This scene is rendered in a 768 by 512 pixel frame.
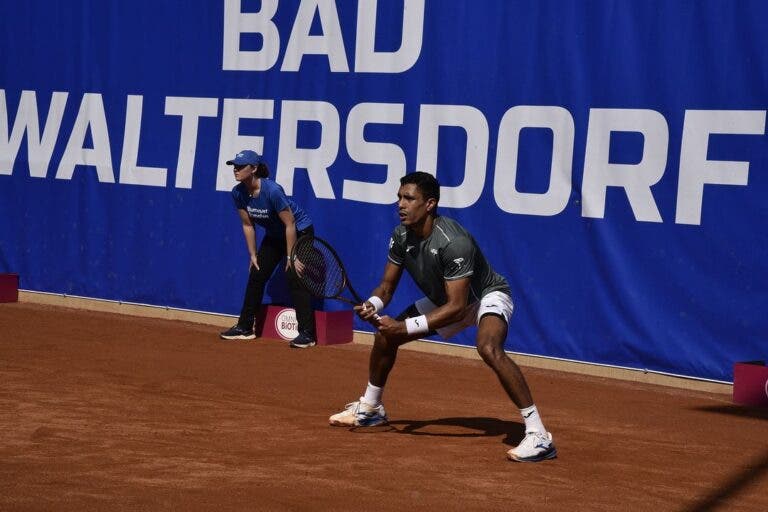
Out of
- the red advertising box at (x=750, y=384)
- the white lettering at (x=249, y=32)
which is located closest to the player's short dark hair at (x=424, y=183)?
the red advertising box at (x=750, y=384)

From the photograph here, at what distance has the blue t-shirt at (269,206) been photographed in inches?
421

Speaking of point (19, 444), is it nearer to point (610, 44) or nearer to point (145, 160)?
point (610, 44)

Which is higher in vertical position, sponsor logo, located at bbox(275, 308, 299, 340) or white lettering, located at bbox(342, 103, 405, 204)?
white lettering, located at bbox(342, 103, 405, 204)

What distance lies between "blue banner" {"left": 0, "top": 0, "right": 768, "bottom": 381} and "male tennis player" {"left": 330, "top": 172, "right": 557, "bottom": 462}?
9.54ft

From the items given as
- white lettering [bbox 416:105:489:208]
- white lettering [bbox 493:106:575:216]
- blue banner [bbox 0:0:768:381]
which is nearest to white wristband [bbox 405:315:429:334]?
blue banner [bbox 0:0:768:381]

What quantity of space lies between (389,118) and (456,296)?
14.6ft

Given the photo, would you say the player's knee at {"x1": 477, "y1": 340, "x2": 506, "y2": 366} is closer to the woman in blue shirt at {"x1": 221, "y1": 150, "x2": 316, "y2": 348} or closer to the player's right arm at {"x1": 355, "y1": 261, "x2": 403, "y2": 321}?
the player's right arm at {"x1": 355, "y1": 261, "x2": 403, "y2": 321}

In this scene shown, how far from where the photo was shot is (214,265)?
1208 cm

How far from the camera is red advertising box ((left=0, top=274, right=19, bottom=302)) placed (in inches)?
521

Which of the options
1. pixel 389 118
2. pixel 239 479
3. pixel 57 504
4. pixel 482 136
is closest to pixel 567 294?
pixel 482 136

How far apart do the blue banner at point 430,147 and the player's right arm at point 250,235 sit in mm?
609

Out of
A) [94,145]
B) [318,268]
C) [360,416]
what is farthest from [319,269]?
[94,145]

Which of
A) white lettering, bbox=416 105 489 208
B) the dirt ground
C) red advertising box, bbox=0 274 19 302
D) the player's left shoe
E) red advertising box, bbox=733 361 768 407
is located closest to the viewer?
the dirt ground

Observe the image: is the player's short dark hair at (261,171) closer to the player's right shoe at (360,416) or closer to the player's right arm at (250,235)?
the player's right arm at (250,235)
